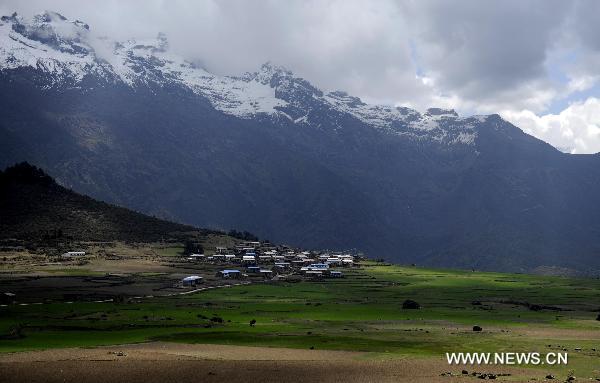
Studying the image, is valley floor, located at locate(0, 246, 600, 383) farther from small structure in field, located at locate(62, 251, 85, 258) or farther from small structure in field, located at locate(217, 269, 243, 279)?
small structure in field, located at locate(62, 251, 85, 258)

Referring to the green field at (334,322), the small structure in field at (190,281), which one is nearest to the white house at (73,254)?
the small structure in field at (190,281)

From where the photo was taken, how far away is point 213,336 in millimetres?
77125

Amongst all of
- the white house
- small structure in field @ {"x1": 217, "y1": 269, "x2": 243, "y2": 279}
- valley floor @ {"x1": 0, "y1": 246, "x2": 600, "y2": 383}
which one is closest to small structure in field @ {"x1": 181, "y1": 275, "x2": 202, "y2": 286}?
valley floor @ {"x1": 0, "y1": 246, "x2": 600, "y2": 383}

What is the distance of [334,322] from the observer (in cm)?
9231

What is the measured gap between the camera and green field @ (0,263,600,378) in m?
72.4

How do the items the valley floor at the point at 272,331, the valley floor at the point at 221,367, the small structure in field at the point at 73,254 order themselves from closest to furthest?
the valley floor at the point at 221,367 → the valley floor at the point at 272,331 → the small structure in field at the point at 73,254

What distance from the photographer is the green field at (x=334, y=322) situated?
72375mm

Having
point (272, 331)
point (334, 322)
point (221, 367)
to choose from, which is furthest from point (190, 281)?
point (221, 367)

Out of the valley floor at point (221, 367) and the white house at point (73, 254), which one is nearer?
the valley floor at point (221, 367)

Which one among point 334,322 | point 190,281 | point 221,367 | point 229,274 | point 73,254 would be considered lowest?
point 221,367

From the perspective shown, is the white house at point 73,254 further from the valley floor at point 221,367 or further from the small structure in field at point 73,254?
the valley floor at point 221,367

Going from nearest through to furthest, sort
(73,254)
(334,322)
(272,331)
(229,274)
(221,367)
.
Answer: (221,367) < (272,331) < (334,322) < (229,274) < (73,254)

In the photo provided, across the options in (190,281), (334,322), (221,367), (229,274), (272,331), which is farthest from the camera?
(229,274)

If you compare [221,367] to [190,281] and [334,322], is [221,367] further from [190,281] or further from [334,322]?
[190,281]
